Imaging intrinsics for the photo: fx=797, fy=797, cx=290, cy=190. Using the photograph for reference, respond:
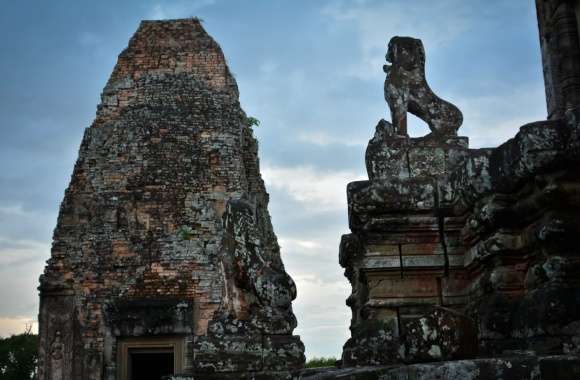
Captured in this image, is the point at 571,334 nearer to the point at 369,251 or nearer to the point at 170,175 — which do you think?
the point at 369,251

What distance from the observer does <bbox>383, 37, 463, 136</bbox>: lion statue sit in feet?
21.1

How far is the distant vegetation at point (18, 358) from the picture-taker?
131ft

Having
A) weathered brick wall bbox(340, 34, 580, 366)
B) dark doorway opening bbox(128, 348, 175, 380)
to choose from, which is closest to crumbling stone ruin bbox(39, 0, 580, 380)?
weathered brick wall bbox(340, 34, 580, 366)

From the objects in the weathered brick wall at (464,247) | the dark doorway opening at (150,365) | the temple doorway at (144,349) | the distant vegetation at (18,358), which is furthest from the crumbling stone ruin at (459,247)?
the distant vegetation at (18,358)

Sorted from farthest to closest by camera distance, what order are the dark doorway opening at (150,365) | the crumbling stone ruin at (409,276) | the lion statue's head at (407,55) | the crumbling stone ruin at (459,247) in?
the dark doorway opening at (150,365), the lion statue's head at (407,55), the crumbling stone ruin at (409,276), the crumbling stone ruin at (459,247)

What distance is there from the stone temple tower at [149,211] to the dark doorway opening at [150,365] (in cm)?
15

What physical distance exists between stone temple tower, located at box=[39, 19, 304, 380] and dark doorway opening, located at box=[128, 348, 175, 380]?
15 centimetres

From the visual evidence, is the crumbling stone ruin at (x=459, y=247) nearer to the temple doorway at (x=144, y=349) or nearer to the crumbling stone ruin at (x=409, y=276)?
the crumbling stone ruin at (x=409, y=276)

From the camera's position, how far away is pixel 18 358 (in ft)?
134

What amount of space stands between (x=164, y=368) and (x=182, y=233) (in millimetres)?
5618

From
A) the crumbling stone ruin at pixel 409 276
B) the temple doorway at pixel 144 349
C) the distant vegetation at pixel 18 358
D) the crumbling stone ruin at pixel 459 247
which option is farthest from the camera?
the distant vegetation at pixel 18 358

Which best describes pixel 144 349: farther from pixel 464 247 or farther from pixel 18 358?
pixel 18 358

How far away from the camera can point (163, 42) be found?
74.1ft

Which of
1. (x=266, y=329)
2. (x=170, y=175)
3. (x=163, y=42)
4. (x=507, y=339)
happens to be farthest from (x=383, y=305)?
(x=163, y=42)
